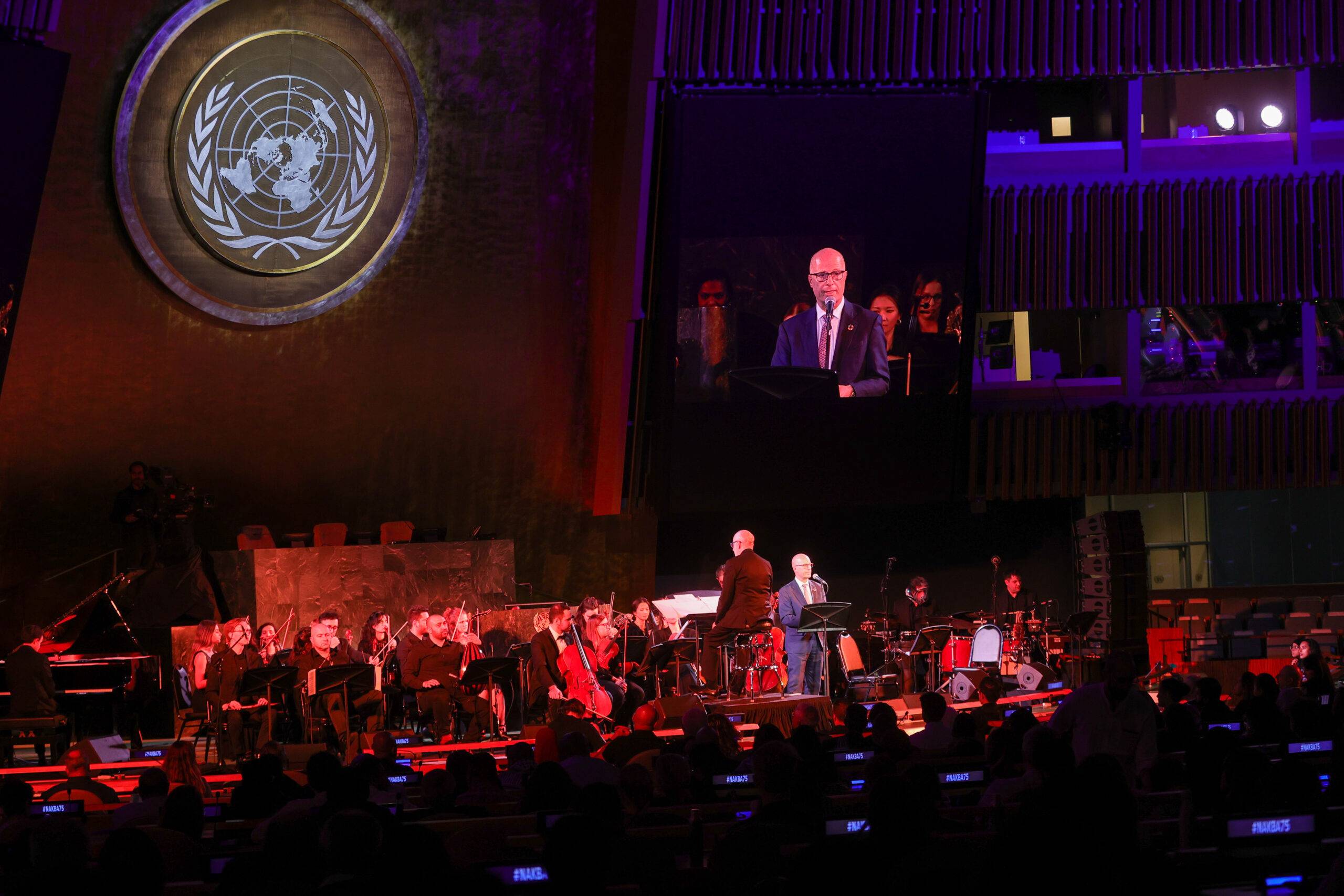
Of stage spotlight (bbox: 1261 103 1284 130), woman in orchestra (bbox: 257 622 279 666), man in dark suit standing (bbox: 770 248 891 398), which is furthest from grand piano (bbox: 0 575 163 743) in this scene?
stage spotlight (bbox: 1261 103 1284 130)

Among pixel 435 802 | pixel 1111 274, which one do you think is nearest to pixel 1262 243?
pixel 1111 274

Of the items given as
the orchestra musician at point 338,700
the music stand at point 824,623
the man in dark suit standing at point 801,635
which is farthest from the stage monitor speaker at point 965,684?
the orchestra musician at point 338,700

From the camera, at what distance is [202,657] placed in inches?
489

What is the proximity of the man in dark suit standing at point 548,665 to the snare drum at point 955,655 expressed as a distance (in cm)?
472

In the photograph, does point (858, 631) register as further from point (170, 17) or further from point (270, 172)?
point (170, 17)

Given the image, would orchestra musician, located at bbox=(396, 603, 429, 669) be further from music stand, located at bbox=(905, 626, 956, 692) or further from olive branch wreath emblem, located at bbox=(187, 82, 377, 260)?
olive branch wreath emblem, located at bbox=(187, 82, 377, 260)

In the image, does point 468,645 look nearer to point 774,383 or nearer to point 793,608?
point 793,608

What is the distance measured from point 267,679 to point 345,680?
634 mm

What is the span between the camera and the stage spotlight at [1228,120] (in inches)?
655

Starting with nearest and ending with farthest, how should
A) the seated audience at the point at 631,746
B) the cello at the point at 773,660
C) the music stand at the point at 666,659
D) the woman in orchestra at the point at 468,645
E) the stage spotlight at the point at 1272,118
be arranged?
1. the seated audience at the point at 631,746
2. the woman in orchestra at the point at 468,645
3. the music stand at the point at 666,659
4. the cello at the point at 773,660
5. the stage spotlight at the point at 1272,118

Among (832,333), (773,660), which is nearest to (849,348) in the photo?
(832,333)

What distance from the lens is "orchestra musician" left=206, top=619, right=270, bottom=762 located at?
11.6 metres

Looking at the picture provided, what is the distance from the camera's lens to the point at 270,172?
1557 cm

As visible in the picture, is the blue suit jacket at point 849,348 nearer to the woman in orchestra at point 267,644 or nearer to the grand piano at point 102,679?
the woman in orchestra at point 267,644
